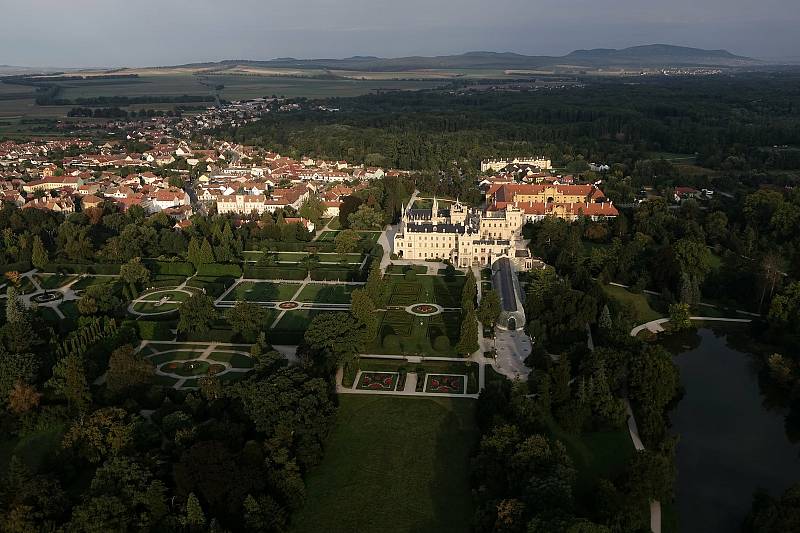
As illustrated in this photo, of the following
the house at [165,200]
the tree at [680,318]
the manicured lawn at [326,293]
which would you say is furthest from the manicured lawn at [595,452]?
the house at [165,200]

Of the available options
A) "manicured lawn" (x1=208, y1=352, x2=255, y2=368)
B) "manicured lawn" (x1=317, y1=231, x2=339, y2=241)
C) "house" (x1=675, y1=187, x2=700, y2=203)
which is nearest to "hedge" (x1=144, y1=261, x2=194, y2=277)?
"manicured lawn" (x1=317, y1=231, x2=339, y2=241)

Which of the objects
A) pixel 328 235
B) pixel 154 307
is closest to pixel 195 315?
pixel 154 307

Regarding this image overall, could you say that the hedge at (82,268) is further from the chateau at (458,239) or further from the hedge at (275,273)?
the chateau at (458,239)

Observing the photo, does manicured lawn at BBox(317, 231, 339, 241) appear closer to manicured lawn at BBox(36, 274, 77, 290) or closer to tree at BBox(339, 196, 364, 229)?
tree at BBox(339, 196, 364, 229)

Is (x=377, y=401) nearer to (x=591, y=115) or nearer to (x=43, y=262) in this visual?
(x=43, y=262)

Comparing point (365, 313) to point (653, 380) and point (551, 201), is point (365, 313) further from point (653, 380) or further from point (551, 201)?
point (551, 201)
